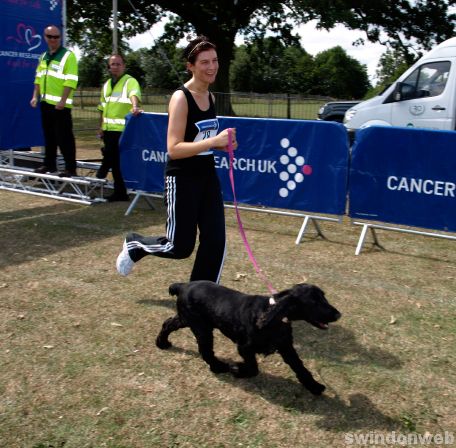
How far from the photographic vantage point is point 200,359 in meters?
3.76

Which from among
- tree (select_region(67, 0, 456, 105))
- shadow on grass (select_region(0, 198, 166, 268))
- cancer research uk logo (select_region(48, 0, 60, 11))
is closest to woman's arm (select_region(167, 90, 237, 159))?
shadow on grass (select_region(0, 198, 166, 268))

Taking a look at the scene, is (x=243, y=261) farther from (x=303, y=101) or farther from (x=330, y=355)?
(x=303, y=101)

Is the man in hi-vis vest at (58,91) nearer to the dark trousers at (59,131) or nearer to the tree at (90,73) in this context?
the dark trousers at (59,131)

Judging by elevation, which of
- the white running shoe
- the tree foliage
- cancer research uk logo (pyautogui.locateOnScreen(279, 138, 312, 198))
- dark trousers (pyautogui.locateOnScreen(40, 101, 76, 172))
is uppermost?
the tree foliage

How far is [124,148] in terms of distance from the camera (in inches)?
316

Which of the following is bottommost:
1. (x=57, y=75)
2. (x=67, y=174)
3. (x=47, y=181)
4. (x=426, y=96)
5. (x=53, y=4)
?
(x=47, y=181)

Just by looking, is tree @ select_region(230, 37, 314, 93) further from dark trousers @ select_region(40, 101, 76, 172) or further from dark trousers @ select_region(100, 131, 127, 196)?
dark trousers @ select_region(100, 131, 127, 196)

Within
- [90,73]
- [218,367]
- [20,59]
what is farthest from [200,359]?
[90,73]

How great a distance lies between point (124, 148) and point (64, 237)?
1.90 meters

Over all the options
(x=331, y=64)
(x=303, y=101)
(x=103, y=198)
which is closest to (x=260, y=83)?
(x=331, y=64)

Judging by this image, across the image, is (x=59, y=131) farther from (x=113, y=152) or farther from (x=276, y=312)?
(x=276, y=312)

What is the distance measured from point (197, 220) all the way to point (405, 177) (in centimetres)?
300

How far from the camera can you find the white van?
1002cm

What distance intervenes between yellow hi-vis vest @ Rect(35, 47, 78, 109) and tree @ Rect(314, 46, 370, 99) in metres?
46.1
